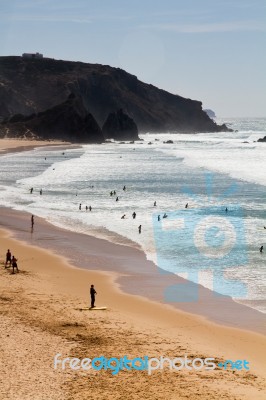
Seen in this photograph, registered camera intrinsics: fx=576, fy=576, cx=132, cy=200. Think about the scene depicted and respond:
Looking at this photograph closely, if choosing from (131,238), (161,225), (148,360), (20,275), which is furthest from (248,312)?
(161,225)

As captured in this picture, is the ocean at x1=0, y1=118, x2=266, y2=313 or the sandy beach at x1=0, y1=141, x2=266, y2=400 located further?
the ocean at x1=0, y1=118, x2=266, y2=313

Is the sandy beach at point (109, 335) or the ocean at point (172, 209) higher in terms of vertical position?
the ocean at point (172, 209)

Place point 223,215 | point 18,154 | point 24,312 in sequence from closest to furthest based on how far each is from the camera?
1. point 24,312
2. point 223,215
3. point 18,154

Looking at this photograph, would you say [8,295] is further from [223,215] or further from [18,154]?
[18,154]

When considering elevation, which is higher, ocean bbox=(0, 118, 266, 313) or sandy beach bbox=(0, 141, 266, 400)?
ocean bbox=(0, 118, 266, 313)

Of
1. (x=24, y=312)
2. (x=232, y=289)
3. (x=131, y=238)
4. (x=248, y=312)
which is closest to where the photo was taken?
(x=24, y=312)
